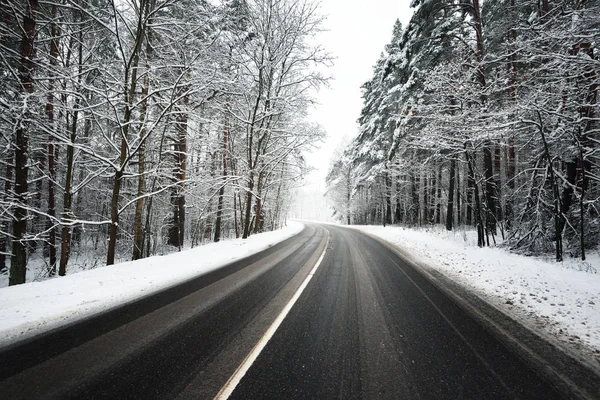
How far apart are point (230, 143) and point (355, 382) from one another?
16377 millimetres

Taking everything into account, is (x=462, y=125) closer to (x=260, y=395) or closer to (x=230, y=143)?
(x=260, y=395)

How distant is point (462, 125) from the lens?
8992 millimetres

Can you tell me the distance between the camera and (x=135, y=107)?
777 centimetres

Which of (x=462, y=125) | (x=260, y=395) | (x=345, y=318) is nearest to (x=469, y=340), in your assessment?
(x=345, y=318)

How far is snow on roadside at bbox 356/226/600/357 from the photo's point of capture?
3.81 metres

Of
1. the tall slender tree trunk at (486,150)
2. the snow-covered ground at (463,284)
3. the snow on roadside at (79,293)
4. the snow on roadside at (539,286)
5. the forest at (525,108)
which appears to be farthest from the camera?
the tall slender tree trunk at (486,150)

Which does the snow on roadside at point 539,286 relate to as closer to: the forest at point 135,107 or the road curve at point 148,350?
the road curve at point 148,350

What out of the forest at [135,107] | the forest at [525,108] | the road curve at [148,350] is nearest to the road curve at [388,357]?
the road curve at [148,350]

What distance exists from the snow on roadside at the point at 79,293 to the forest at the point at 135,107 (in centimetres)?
178

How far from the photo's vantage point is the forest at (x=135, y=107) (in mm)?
6840

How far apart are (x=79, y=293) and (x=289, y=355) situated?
442 cm

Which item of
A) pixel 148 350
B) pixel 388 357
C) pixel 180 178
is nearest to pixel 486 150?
pixel 388 357

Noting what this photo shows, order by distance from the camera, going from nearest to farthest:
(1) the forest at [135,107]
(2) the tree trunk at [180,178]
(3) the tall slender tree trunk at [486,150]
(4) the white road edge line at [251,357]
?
(4) the white road edge line at [251,357] → (1) the forest at [135,107] → (3) the tall slender tree trunk at [486,150] → (2) the tree trunk at [180,178]

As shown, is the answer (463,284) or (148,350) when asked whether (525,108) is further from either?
(148,350)
